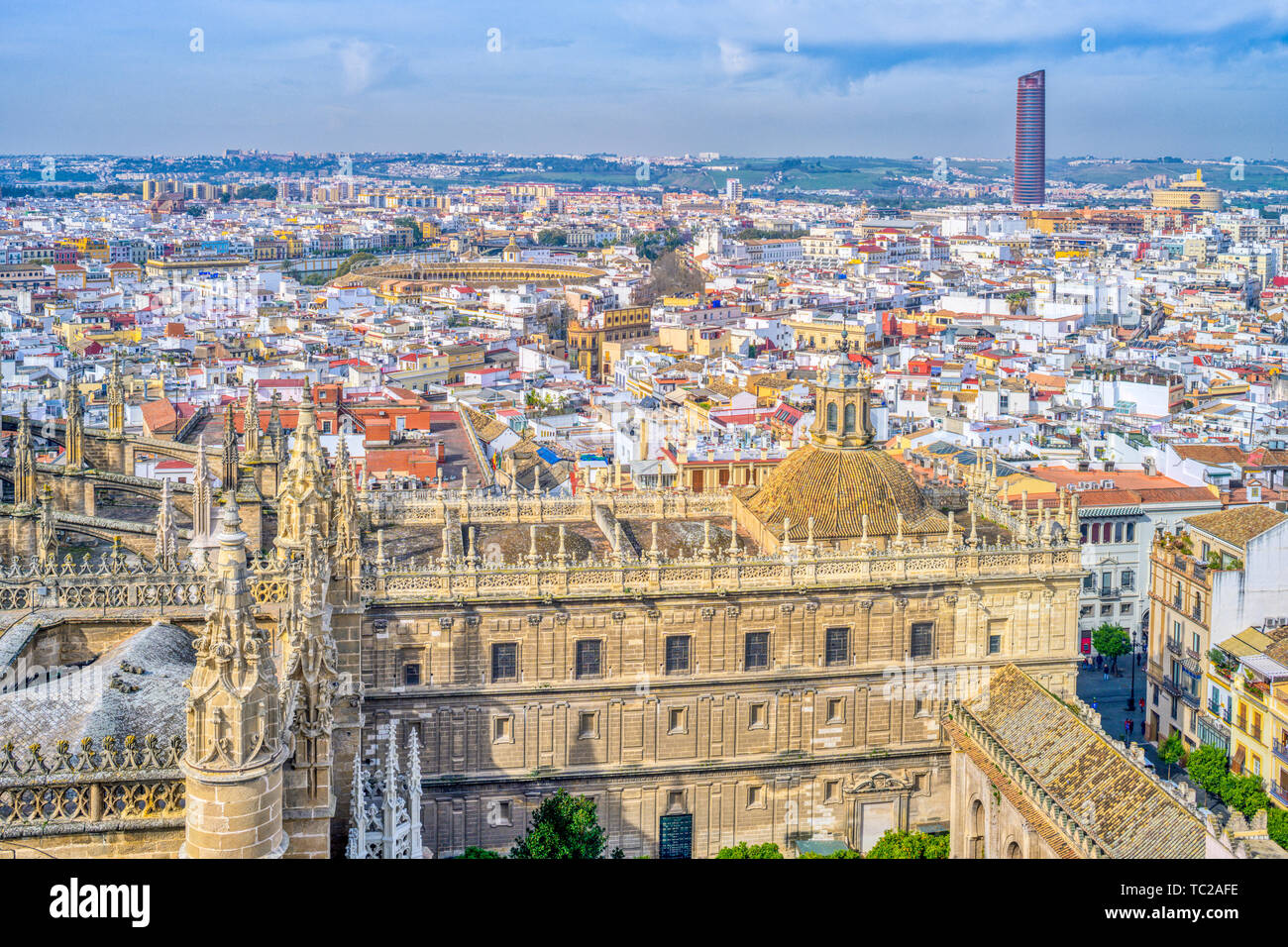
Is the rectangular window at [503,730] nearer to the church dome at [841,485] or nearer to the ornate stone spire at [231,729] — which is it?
the church dome at [841,485]

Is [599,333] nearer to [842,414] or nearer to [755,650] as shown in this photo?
[842,414]

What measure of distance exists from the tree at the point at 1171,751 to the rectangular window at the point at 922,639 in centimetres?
778

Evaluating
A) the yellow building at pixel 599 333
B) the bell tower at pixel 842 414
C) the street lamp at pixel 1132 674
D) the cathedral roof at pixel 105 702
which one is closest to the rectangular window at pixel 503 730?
the bell tower at pixel 842 414

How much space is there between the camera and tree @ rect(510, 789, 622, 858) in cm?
2503

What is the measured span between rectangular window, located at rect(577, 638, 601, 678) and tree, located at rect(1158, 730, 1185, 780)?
13.8m

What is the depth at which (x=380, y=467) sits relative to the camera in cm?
5134

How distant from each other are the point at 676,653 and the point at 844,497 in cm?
502

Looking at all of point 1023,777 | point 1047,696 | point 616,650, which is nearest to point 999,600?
point 1047,696

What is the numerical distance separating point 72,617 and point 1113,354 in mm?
84200

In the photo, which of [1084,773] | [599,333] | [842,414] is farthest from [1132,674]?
[599,333]

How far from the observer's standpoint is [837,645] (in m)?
30.7

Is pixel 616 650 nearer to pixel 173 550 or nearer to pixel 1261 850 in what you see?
pixel 173 550

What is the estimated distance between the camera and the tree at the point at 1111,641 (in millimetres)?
43500

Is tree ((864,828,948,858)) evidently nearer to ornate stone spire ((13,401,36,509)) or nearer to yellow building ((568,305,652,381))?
ornate stone spire ((13,401,36,509))
